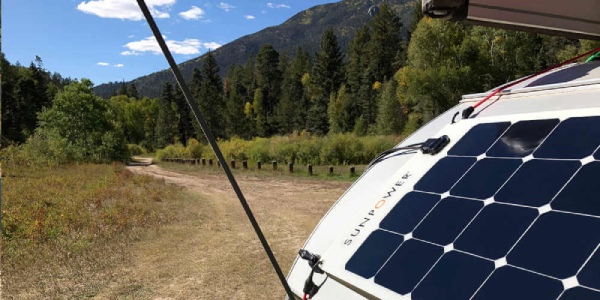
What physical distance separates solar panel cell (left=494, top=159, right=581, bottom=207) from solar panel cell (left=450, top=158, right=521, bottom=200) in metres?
0.04

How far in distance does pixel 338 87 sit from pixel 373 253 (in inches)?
2648

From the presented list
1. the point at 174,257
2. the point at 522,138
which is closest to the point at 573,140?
the point at 522,138

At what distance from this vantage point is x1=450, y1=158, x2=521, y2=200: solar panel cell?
2.00 meters

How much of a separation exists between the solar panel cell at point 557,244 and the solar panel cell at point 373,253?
583 mm

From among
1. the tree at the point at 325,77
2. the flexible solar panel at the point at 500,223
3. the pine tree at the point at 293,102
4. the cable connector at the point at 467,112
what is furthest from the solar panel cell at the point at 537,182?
the pine tree at the point at 293,102

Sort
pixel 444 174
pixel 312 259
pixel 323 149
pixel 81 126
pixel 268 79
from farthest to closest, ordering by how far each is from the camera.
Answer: pixel 268 79
pixel 81 126
pixel 323 149
pixel 312 259
pixel 444 174

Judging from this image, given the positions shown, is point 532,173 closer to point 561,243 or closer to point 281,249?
point 561,243

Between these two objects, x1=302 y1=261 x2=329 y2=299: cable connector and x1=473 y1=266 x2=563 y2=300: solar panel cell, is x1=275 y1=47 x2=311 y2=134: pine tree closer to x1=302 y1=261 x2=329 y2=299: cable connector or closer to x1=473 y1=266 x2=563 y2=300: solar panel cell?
x1=302 y1=261 x2=329 y2=299: cable connector

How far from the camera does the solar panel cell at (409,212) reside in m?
2.16

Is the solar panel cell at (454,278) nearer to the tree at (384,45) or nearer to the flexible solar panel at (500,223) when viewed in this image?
the flexible solar panel at (500,223)

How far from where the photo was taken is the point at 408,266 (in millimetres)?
1955

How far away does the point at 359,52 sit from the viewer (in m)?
67.8

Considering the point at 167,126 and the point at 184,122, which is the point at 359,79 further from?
the point at 167,126

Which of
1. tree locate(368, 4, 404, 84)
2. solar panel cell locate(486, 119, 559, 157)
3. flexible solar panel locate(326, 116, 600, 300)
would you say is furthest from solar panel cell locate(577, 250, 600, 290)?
tree locate(368, 4, 404, 84)
